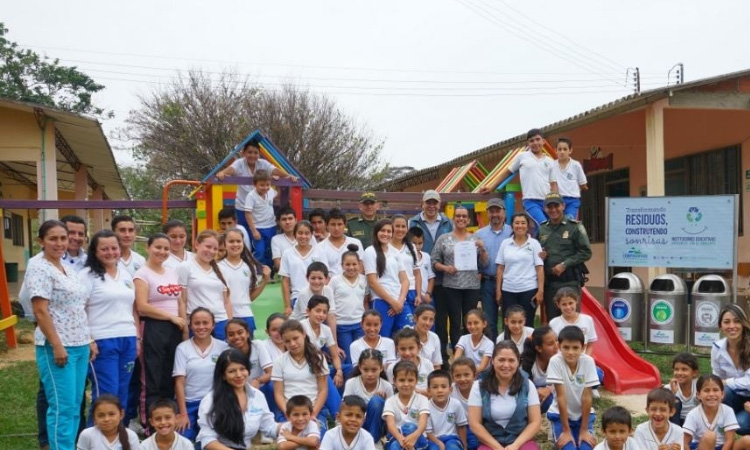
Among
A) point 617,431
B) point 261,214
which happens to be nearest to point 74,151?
point 261,214

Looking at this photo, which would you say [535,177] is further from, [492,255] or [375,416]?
[375,416]

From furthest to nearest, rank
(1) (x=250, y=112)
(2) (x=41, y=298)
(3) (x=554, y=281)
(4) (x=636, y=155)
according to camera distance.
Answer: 1. (1) (x=250, y=112)
2. (4) (x=636, y=155)
3. (3) (x=554, y=281)
4. (2) (x=41, y=298)

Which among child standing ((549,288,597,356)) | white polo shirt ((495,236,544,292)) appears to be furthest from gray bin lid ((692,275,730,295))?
child standing ((549,288,597,356))

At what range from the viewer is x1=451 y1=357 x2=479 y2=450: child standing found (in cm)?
574

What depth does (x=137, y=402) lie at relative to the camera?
616 centimetres

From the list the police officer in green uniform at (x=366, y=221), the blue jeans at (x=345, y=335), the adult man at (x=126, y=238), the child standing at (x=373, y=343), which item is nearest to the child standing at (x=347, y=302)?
the blue jeans at (x=345, y=335)

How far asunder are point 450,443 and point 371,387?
734 mm

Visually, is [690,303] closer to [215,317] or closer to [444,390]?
[444,390]

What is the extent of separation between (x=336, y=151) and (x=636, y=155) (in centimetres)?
1233

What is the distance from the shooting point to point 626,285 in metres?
8.70

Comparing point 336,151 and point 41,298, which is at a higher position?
point 336,151

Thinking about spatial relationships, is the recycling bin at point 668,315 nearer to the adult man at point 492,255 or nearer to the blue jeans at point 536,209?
the blue jeans at point 536,209

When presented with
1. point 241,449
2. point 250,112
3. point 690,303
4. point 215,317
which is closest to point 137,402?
point 215,317

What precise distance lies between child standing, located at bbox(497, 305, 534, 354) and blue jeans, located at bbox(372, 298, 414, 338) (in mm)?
985
